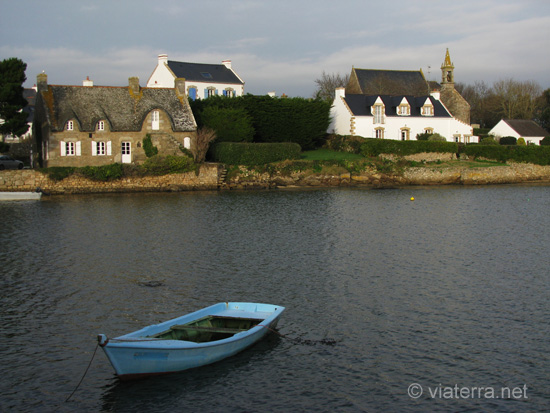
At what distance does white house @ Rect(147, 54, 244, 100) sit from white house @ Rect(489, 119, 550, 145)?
39725 millimetres

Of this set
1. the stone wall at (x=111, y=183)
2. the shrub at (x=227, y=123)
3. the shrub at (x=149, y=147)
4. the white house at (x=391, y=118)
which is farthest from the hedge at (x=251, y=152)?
the white house at (x=391, y=118)

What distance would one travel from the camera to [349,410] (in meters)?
12.0

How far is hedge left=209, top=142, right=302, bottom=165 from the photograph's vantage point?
57.7 meters

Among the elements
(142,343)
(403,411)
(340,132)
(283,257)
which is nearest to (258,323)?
(142,343)

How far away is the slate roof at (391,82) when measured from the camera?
8444cm

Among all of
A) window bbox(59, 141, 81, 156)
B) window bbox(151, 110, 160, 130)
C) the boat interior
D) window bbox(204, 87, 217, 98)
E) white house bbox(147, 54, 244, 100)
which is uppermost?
white house bbox(147, 54, 244, 100)

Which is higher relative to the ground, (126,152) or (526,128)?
(526,128)

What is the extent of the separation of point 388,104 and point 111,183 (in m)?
36.6

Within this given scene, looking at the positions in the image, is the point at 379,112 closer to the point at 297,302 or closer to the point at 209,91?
the point at 209,91

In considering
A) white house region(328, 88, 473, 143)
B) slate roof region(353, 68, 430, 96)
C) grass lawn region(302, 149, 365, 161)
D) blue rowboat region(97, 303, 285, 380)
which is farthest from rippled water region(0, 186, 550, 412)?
slate roof region(353, 68, 430, 96)

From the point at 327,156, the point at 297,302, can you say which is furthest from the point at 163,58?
the point at 297,302

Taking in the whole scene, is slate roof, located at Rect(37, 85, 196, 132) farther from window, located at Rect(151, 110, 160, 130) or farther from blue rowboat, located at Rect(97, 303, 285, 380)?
blue rowboat, located at Rect(97, 303, 285, 380)

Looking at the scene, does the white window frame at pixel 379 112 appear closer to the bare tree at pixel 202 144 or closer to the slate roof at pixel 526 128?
the bare tree at pixel 202 144

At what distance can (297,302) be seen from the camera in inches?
744
